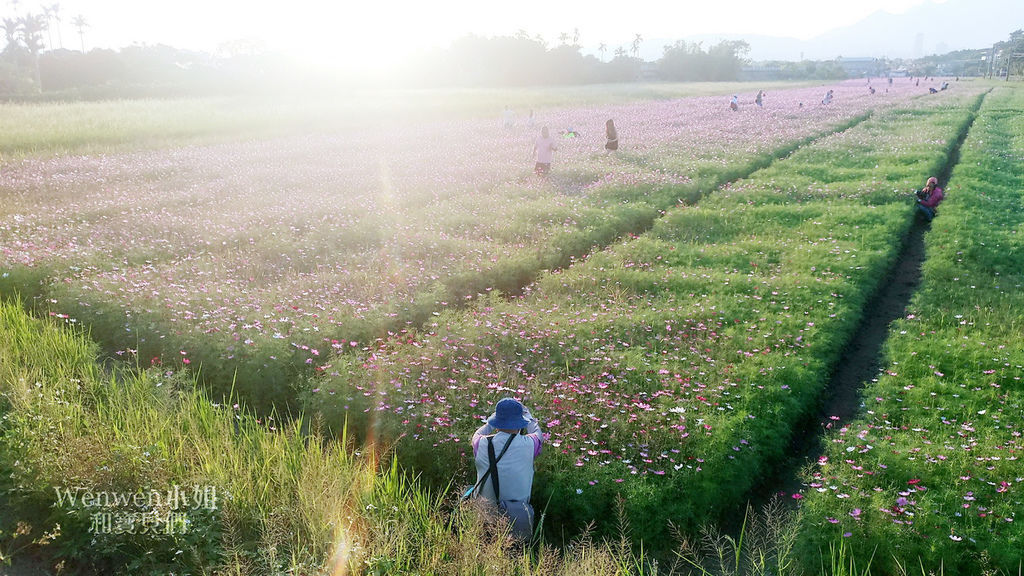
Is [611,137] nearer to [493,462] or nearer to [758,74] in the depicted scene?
[493,462]

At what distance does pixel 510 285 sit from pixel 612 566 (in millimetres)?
7795

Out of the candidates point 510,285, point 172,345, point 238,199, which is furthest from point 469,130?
point 172,345

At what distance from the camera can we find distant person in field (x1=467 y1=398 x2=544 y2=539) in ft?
19.7

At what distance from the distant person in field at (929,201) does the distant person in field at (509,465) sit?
632 inches

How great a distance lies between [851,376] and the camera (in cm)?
971

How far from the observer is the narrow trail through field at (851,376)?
7.55 metres

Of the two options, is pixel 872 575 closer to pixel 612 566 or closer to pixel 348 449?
pixel 612 566

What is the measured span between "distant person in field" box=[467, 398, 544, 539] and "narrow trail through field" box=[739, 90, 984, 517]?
9.23 ft

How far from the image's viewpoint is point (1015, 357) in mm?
9523

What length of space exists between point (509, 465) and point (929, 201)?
16.7m

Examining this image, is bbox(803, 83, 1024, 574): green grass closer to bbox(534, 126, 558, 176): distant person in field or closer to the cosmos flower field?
the cosmos flower field

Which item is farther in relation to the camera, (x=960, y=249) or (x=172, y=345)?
(x=960, y=249)

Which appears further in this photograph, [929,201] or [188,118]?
[188,118]

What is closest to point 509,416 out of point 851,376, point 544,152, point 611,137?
point 851,376
